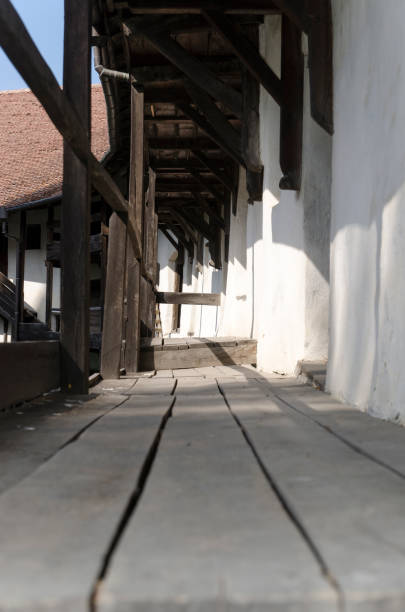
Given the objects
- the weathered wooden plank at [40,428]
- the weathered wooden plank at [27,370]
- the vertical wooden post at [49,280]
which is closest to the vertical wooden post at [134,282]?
the weathered wooden plank at [27,370]

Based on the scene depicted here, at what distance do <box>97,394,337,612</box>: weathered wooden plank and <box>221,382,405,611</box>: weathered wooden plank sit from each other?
3cm

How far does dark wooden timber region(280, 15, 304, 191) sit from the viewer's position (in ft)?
13.8

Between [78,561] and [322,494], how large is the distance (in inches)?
18.7

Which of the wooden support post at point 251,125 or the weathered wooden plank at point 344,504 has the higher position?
the wooden support post at point 251,125

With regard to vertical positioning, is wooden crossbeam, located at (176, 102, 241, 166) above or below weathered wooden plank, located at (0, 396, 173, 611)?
above

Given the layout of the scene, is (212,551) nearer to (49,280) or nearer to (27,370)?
(27,370)

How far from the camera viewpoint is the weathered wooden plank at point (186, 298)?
10742 millimetres

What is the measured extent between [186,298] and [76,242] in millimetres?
8388

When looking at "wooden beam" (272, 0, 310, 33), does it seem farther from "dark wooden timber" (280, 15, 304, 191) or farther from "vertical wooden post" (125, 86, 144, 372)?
"vertical wooden post" (125, 86, 144, 372)

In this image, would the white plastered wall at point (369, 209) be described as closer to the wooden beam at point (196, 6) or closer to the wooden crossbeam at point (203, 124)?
the wooden beam at point (196, 6)

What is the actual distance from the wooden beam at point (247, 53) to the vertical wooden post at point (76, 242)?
2043 mm

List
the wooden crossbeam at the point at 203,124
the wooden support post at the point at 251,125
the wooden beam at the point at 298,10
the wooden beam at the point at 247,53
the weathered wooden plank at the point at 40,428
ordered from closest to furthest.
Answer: the weathered wooden plank at the point at 40,428, the wooden beam at the point at 298,10, the wooden beam at the point at 247,53, the wooden support post at the point at 251,125, the wooden crossbeam at the point at 203,124

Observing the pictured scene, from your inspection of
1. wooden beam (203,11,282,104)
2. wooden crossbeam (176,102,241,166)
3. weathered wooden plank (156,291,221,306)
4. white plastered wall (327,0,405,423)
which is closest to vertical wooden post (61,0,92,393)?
white plastered wall (327,0,405,423)

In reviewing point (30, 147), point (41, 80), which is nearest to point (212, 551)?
point (41, 80)
